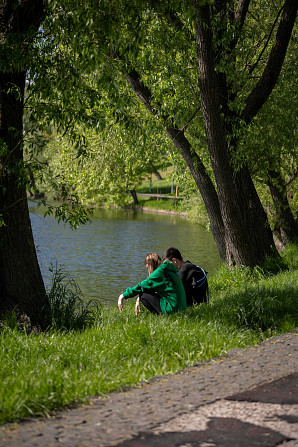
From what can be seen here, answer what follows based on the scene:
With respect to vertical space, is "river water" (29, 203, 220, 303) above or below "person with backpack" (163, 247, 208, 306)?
below

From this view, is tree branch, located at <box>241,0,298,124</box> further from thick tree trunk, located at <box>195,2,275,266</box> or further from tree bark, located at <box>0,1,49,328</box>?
tree bark, located at <box>0,1,49,328</box>

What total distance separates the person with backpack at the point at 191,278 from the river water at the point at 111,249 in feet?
14.9

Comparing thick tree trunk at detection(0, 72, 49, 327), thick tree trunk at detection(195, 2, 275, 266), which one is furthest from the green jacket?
thick tree trunk at detection(195, 2, 275, 266)

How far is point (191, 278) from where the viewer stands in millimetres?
9109

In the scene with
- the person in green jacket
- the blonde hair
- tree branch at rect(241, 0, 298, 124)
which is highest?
tree branch at rect(241, 0, 298, 124)

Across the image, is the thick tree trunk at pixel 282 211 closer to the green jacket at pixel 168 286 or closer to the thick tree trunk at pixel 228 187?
the thick tree trunk at pixel 228 187

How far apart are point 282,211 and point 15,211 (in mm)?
12929

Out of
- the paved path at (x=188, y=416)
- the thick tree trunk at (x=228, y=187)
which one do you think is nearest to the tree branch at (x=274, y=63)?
the thick tree trunk at (x=228, y=187)

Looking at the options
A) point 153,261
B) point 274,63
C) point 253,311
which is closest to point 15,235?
point 153,261

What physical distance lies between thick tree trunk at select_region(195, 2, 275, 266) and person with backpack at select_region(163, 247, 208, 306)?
3519mm

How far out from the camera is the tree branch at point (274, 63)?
40.6 feet

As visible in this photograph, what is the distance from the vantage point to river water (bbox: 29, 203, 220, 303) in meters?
18.9

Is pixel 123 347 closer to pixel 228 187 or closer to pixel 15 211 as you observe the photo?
pixel 15 211

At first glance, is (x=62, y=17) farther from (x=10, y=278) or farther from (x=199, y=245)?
(x=199, y=245)
